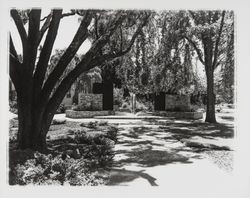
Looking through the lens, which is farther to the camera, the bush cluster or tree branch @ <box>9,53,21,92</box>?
tree branch @ <box>9,53,21,92</box>

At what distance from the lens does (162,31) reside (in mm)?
18656

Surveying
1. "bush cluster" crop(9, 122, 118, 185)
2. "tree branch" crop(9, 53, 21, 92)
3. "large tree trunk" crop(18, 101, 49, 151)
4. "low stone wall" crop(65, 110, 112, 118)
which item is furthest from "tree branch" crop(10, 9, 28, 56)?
"low stone wall" crop(65, 110, 112, 118)

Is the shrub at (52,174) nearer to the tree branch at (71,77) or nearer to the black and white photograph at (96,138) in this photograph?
the black and white photograph at (96,138)

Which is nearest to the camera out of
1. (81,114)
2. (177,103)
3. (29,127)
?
(29,127)

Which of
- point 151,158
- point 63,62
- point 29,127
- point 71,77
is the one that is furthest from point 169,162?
point 63,62

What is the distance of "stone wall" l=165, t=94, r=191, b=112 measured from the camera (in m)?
26.4

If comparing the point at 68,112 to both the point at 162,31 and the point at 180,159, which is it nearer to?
the point at 162,31

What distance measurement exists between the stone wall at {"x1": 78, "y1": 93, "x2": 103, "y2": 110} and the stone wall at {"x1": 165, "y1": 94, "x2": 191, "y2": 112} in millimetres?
5429

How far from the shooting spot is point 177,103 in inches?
1056

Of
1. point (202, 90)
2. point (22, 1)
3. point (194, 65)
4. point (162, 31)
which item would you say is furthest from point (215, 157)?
point (202, 90)

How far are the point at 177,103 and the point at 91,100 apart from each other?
6.86 metres

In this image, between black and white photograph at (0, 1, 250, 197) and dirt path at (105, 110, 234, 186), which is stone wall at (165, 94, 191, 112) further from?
dirt path at (105, 110, 234, 186)

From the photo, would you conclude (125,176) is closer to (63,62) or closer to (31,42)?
(63,62)

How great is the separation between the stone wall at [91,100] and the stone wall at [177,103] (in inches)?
214
